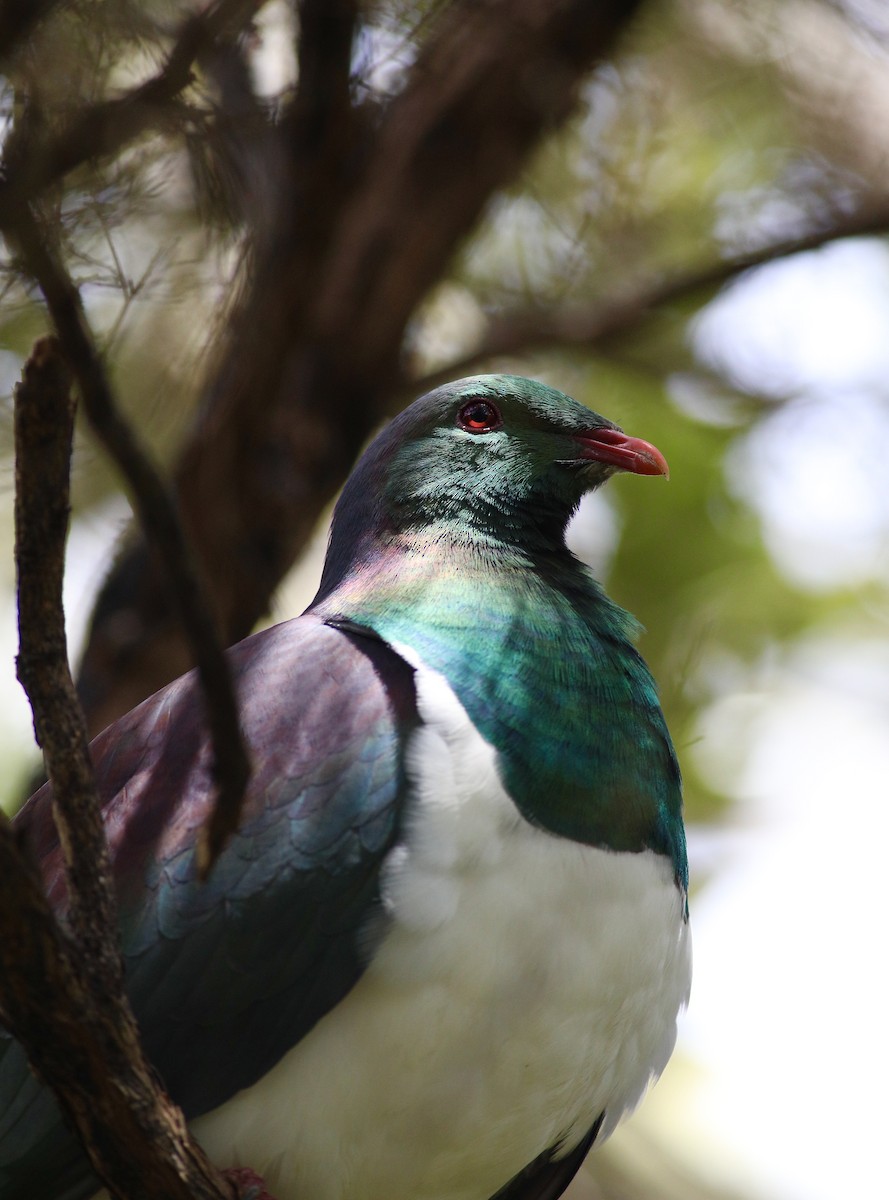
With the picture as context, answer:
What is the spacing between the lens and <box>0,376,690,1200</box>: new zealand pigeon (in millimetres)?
2430

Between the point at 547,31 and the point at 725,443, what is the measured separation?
1950 millimetres

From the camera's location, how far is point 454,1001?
2432 millimetres

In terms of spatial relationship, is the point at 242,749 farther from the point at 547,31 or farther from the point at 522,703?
the point at 547,31

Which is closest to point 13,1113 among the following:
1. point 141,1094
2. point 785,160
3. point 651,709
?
point 141,1094

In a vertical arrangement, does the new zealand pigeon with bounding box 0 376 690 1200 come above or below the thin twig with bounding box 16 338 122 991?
below

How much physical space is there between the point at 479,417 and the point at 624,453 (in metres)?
0.34

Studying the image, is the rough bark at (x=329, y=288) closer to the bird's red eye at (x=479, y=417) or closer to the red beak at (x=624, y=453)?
the bird's red eye at (x=479, y=417)

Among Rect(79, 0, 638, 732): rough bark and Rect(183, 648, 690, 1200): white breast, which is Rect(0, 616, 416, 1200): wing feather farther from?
Rect(79, 0, 638, 732): rough bark

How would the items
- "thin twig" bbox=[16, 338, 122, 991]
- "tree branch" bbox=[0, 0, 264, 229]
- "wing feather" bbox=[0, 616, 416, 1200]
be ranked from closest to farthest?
"thin twig" bbox=[16, 338, 122, 991], "tree branch" bbox=[0, 0, 264, 229], "wing feather" bbox=[0, 616, 416, 1200]

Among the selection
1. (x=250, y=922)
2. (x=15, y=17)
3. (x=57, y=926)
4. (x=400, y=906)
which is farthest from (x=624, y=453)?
(x=57, y=926)

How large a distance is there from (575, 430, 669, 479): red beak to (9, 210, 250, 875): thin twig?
1.57 m

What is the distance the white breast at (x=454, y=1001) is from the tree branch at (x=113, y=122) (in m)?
1.07

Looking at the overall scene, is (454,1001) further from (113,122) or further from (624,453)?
(113,122)

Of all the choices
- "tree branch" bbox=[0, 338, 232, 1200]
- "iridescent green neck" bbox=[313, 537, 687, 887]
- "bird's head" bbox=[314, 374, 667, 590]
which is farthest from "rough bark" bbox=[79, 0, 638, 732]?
"tree branch" bbox=[0, 338, 232, 1200]
